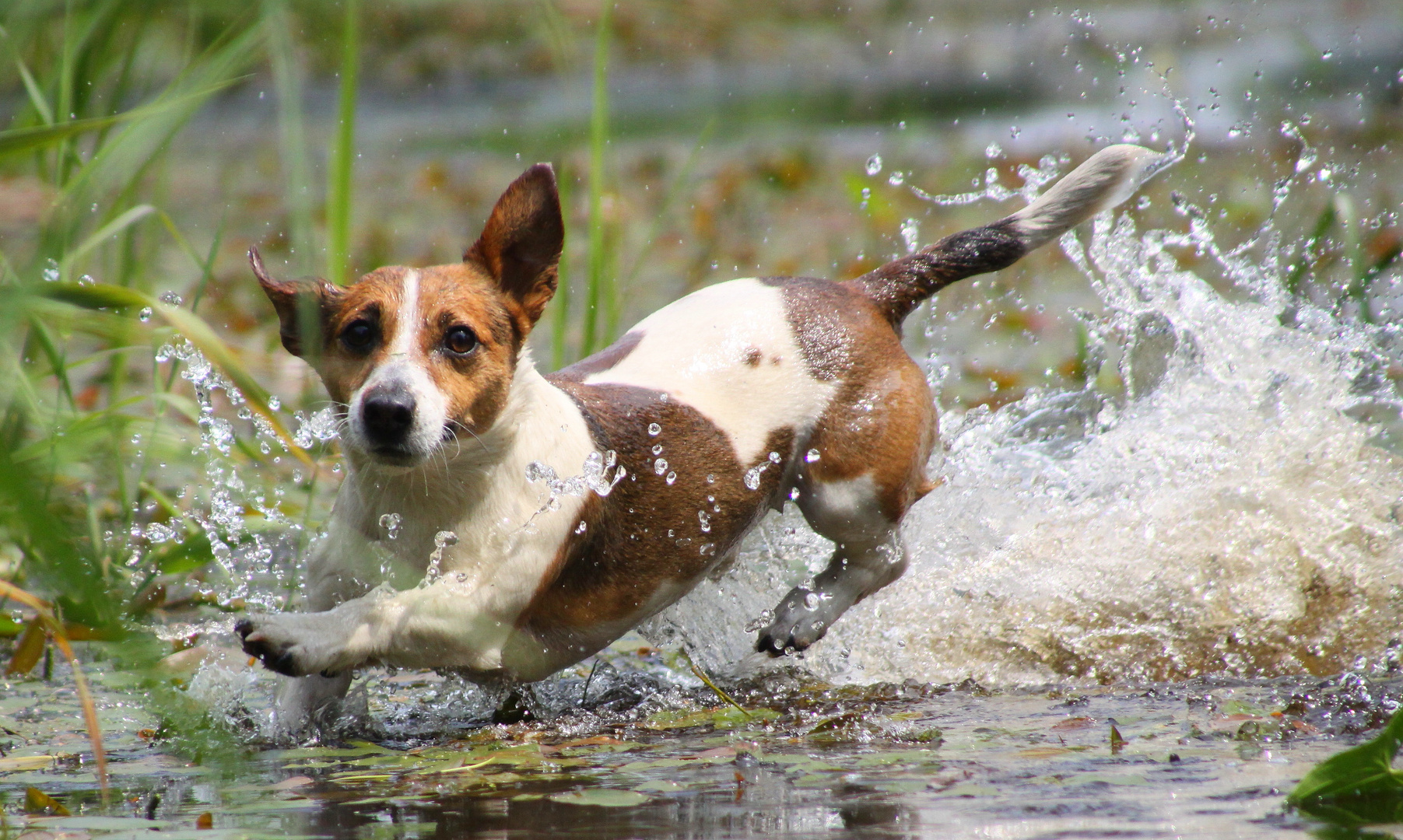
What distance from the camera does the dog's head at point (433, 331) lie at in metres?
2.93

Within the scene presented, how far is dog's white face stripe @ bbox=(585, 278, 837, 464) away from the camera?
377 cm

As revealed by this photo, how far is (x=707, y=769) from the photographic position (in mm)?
2742

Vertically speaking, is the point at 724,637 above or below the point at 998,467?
below

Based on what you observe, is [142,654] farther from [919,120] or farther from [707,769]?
[919,120]

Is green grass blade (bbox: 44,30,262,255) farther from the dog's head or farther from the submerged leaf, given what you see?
the submerged leaf

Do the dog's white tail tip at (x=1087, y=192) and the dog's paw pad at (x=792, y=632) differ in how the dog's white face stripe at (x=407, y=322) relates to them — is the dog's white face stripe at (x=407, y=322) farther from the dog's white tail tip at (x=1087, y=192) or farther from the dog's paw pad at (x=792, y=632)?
the dog's white tail tip at (x=1087, y=192)

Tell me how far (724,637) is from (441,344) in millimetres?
1492

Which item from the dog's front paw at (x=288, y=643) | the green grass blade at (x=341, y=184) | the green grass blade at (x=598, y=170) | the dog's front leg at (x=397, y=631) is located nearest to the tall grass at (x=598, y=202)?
the green grass blade at (x=598, y=170)

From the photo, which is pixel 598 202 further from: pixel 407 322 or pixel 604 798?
pixel 604 798

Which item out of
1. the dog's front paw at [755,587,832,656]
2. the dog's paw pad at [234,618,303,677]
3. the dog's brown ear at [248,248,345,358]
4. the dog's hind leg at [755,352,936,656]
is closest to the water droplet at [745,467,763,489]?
the dog's hind leg at [755,352,936,656]

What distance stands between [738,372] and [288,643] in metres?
1.42

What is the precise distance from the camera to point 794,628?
3934mm

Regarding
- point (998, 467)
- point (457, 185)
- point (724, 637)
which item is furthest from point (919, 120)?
point (724, 637)

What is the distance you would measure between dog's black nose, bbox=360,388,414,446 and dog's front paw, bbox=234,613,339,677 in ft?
1.36
